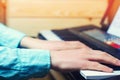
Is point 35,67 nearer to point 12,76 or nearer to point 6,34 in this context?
point 12,76

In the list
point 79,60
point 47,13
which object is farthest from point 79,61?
point 47,13

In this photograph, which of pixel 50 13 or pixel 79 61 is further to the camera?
pixel 50 13

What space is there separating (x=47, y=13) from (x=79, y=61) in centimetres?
67

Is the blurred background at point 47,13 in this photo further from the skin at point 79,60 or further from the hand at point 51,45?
the skin at point 79,60

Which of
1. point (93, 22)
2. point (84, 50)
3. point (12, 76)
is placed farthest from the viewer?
point (93, 22)

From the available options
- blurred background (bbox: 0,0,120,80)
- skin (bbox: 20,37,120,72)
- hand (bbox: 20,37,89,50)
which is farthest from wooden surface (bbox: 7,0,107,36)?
skin (bbox: 20,37,120,72)

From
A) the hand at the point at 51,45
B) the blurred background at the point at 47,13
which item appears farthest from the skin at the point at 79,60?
the blurred background at the point at 47,13

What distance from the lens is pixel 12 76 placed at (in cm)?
70

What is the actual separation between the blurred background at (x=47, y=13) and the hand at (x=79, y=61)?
1.88 ft

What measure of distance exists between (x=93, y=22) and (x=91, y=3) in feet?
0.37

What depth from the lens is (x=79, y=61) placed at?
0.74 meters

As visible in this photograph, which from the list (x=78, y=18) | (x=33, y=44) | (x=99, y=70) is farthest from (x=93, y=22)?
(x=99, y=70)

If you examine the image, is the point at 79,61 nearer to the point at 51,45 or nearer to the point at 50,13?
the point at 51,45

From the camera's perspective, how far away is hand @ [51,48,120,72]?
0.72m
